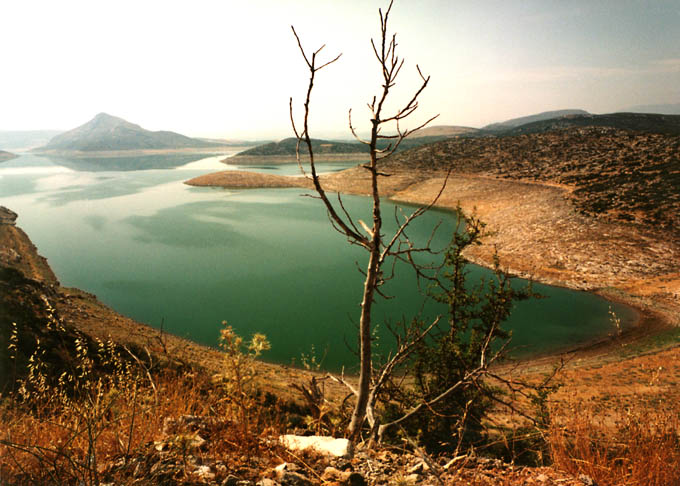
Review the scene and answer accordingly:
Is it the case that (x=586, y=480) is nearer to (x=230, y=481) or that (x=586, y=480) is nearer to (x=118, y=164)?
(x=230, y=481)

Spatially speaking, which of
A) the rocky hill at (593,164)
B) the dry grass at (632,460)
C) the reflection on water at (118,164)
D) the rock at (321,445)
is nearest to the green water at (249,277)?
the rock at (321,445)

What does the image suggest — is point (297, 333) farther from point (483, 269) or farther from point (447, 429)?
point (483, 269)

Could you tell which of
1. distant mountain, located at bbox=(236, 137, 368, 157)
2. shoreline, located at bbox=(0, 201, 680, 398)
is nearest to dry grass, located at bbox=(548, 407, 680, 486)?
shoreline, located at bbox=(0, 201, 680, 398)

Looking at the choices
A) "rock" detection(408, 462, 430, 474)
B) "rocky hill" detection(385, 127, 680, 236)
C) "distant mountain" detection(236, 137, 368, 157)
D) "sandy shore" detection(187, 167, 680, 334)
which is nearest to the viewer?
"rock" detection(408, 462, 430, 474)

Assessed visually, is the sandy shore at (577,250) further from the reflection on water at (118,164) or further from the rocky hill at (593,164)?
the reflection on water at (118,164)

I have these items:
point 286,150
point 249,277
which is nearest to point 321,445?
point 249,277

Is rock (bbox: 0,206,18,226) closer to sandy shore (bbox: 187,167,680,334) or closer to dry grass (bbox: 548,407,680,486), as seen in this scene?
sandy shore (bbox: 187,167,680,334)

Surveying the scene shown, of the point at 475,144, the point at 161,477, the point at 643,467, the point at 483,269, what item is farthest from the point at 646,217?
the point at 475,144
